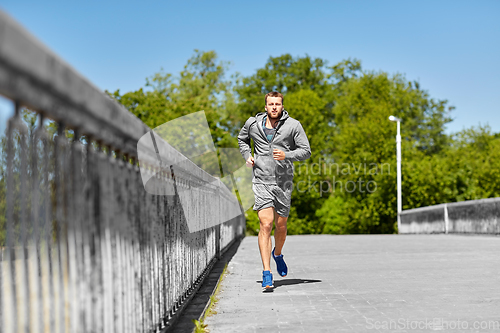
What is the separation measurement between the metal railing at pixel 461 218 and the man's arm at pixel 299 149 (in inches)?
482

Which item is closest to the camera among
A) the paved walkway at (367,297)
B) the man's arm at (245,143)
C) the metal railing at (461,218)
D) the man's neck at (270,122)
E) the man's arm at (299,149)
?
the paved walkway at (367,297)

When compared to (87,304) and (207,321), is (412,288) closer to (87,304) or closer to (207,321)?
(207,321)

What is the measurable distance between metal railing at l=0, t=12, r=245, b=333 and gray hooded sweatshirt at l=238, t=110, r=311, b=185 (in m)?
3.25

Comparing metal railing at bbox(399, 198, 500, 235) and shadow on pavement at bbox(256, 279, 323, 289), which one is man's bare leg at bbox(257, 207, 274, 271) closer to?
shadow on pavement at bbox(256, 279, 323, 289)

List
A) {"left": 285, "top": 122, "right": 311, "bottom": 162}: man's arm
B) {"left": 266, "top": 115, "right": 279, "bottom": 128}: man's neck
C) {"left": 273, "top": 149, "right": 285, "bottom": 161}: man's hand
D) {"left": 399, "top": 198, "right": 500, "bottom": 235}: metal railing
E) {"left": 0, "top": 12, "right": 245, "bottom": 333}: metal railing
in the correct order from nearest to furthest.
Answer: {"left": 0, "top": 12, "right": 245, "bottom": 333}: metal railing → {"left": 273, "top": 149, "right": 285, "bottom": 161}: man's hand → {"left": 285, "top": 122, "right": 311, "bottom": 162}: man's arm → {"left": 266, "top": 115, "right": 279, "bottom": 128}: man's neck → {"left": 399, "top": 198, "right": 500, "bottom": 235}: metal railing

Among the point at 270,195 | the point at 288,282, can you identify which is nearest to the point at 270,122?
the point at 270,195

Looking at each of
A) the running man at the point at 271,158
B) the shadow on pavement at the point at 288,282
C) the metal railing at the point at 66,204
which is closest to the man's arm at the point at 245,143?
the running man at the point at 271,158

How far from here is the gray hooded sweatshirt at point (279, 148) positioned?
6.58 meters

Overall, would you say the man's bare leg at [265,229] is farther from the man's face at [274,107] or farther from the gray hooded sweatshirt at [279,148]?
the man's face at [274,107]

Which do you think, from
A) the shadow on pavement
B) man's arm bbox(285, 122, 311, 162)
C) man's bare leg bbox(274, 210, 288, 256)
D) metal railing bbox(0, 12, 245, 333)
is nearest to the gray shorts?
man's bare leg bbox(274, 210, 288, 256)

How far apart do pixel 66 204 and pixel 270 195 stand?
454cm

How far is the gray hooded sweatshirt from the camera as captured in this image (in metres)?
6.58

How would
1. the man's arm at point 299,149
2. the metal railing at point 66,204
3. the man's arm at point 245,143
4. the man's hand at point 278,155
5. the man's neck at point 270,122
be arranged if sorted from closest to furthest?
1. the metal railing at point 66,204
2. the man's hand at point 278,155
3. the man's arm at point 299,149
4. the man's neck at point 270,122
5. the man's arm at point 245,143

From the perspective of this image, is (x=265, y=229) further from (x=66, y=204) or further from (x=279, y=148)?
(x=66, y=204)
